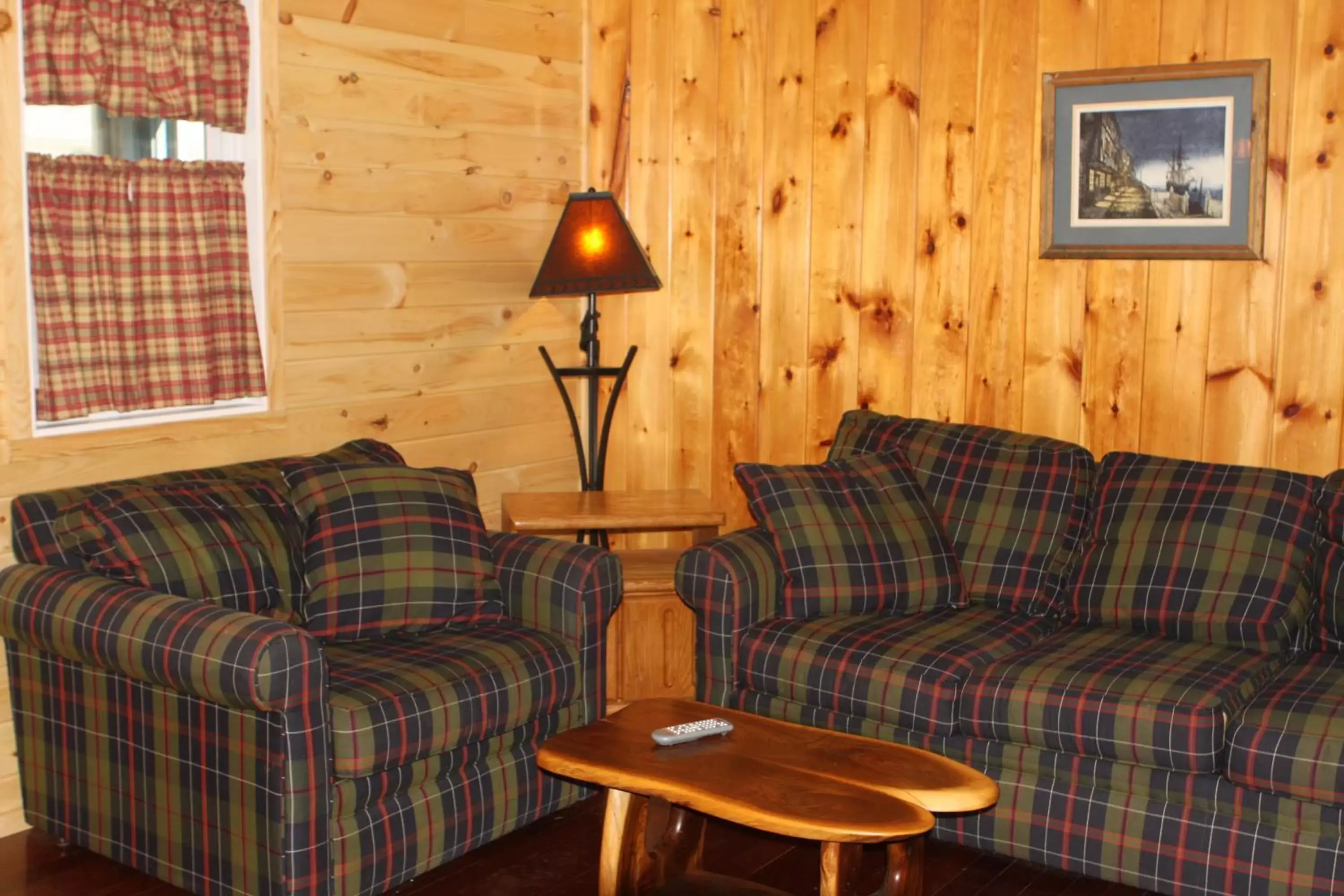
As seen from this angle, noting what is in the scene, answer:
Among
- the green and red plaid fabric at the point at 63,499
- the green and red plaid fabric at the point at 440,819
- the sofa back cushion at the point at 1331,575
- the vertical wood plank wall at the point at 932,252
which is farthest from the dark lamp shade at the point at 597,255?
the sofa back cushion at the point at 1331,575

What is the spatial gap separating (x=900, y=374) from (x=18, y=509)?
244 centimetres

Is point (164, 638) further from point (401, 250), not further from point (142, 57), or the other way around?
point (401, 250)

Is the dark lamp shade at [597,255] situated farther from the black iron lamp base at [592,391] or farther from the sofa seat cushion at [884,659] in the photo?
the sofa seat cushion at [884,659]

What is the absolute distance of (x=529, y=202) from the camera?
15.2ft

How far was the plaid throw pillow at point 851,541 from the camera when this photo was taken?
3654 mm

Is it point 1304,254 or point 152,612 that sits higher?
point 1304,254

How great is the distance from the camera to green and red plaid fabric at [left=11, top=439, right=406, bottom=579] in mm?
3244

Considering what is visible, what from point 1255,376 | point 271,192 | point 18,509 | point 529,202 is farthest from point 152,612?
point 1255,376

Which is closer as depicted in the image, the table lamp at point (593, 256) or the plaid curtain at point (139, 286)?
the plaid curtain at point (139, 286)

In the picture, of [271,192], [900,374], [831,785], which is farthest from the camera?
[900,374]

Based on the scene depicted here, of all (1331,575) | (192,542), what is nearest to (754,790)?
(192,542)

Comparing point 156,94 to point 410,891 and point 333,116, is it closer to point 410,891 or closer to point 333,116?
point 333,116

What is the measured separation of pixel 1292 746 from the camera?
2881 mm

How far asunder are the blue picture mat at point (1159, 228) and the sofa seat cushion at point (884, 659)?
1089mm
